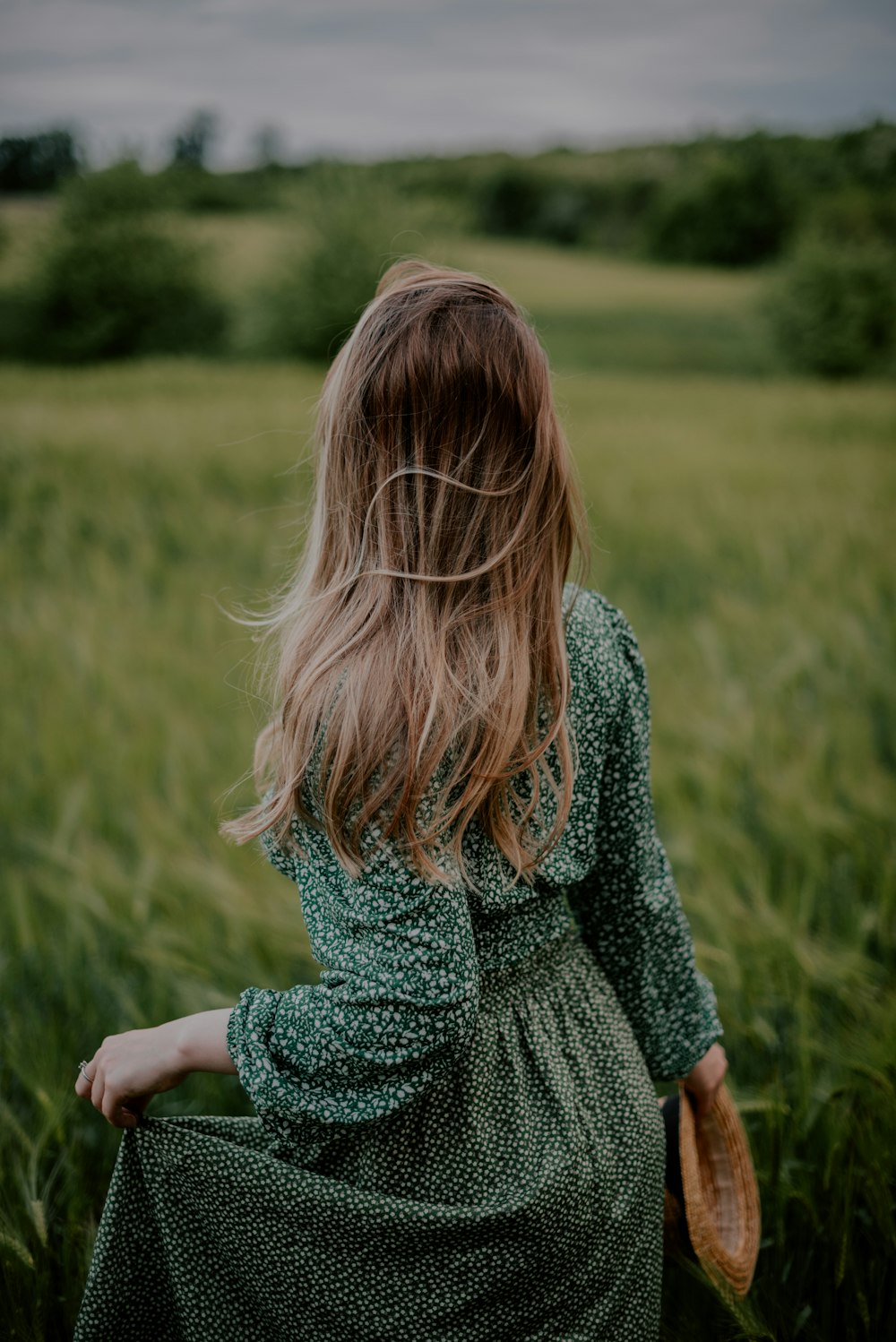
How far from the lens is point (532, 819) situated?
907 millimetres

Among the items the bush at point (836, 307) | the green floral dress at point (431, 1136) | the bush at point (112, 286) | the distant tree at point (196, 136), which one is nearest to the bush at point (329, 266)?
the bush at point (112, 286)

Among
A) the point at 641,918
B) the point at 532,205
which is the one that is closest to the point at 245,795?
the point at 641,918

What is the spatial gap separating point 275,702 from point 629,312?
1440 centimetres

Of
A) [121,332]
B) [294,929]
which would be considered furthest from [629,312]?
[294,929]

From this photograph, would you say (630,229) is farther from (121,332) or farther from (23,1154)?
(23,1154)

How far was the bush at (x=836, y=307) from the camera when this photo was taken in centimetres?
971

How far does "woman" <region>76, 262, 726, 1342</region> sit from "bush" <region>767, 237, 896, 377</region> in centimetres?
1043

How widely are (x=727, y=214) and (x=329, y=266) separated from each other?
7.60 metres

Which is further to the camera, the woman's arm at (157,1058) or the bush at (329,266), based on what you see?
the bush at (329,266)

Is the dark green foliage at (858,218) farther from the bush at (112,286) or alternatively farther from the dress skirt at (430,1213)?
the dress skirt at (430,1213)

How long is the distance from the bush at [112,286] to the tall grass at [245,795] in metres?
3.20

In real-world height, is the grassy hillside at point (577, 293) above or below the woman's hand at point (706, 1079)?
above

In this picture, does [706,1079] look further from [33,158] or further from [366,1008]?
[33,158]

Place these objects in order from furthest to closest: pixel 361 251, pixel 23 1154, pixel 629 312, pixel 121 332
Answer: pixel 629 312, pixel 361 251, pixel 121 332, pixel 23 1154
